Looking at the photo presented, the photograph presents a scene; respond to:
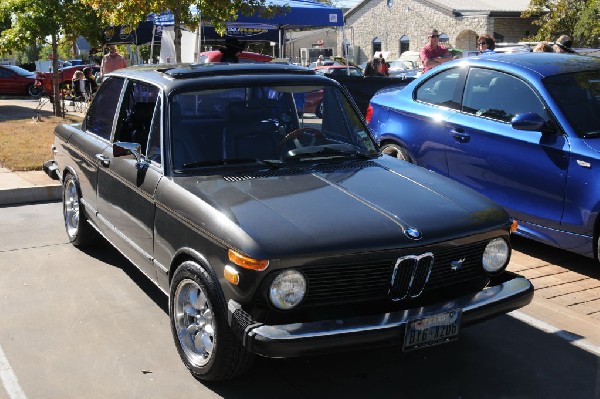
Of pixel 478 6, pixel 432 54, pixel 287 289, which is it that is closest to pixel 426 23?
pixel 478 6

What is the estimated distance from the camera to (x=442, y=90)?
721 centimetres

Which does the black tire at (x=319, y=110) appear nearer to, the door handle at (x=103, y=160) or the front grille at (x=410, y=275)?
the door handle at (x=103, y=160)

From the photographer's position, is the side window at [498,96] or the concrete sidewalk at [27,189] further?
the concrete sidewalk at [27,189]

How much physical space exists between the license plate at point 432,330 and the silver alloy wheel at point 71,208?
12.5 ft

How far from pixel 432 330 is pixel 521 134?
2.97 metres

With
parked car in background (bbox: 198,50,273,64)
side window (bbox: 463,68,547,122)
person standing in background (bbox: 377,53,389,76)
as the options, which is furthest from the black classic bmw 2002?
person standing in background (bbox: 377,53,389,76)

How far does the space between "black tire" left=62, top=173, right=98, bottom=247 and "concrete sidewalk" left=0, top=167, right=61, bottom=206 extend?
76.5 inches

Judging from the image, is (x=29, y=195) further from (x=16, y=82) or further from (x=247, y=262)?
(x=16, y=82)

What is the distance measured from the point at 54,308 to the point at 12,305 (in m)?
0.32

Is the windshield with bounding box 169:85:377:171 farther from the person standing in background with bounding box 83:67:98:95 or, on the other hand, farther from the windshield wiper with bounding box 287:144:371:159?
the person standing in background with bounding box 83:67:98:95

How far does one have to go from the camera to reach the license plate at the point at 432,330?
143 inches

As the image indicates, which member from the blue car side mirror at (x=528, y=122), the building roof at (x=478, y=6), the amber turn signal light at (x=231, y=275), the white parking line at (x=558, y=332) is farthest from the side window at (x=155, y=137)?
the building roof at (x=478, y=6)

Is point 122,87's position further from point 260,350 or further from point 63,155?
point 260,350

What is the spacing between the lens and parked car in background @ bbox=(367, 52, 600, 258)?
225 inches
